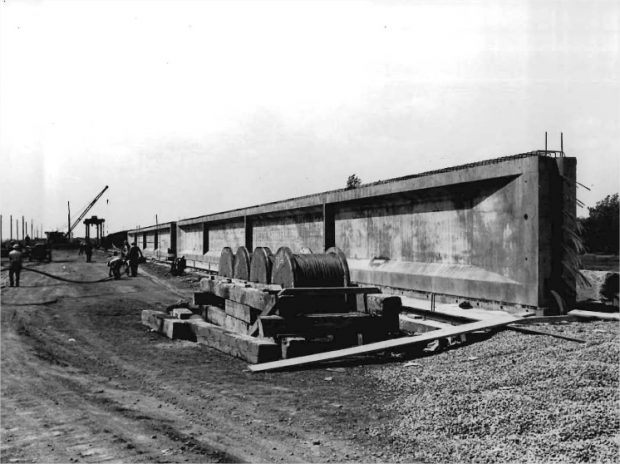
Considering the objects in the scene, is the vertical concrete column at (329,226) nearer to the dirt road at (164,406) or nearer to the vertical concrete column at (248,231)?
the dirt road at (164,406)

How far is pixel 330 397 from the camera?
552 cm

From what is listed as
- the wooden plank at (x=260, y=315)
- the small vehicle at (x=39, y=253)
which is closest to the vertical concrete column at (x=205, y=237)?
the small vehicle at (x=39, y=253)

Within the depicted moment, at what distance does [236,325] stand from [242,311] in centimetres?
53

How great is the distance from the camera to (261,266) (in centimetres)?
992

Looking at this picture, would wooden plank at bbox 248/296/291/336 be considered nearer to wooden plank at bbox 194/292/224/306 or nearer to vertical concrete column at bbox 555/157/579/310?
wooden plank at bbox 194/292/224/306

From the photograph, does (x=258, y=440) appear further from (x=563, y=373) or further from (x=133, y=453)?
(x=563, y=373)

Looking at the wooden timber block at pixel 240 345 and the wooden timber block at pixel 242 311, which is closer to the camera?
the wooden timber block at pixel 240 345

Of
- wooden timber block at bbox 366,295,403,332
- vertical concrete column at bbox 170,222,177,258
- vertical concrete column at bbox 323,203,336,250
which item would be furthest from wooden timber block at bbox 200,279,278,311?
vertical concrete column at bbox 170,222,177,258

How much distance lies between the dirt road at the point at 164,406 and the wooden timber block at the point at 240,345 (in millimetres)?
191

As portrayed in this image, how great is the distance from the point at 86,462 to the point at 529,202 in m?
7.05

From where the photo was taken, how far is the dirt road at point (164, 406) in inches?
164

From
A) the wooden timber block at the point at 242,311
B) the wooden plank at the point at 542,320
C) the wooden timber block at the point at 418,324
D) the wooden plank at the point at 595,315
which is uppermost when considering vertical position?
the wooden plank at the point at 595,315

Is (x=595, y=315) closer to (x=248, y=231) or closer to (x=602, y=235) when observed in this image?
(x=248, y=231)

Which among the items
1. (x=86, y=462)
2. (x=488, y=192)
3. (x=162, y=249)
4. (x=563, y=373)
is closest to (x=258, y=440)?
(x=86, y=462)
